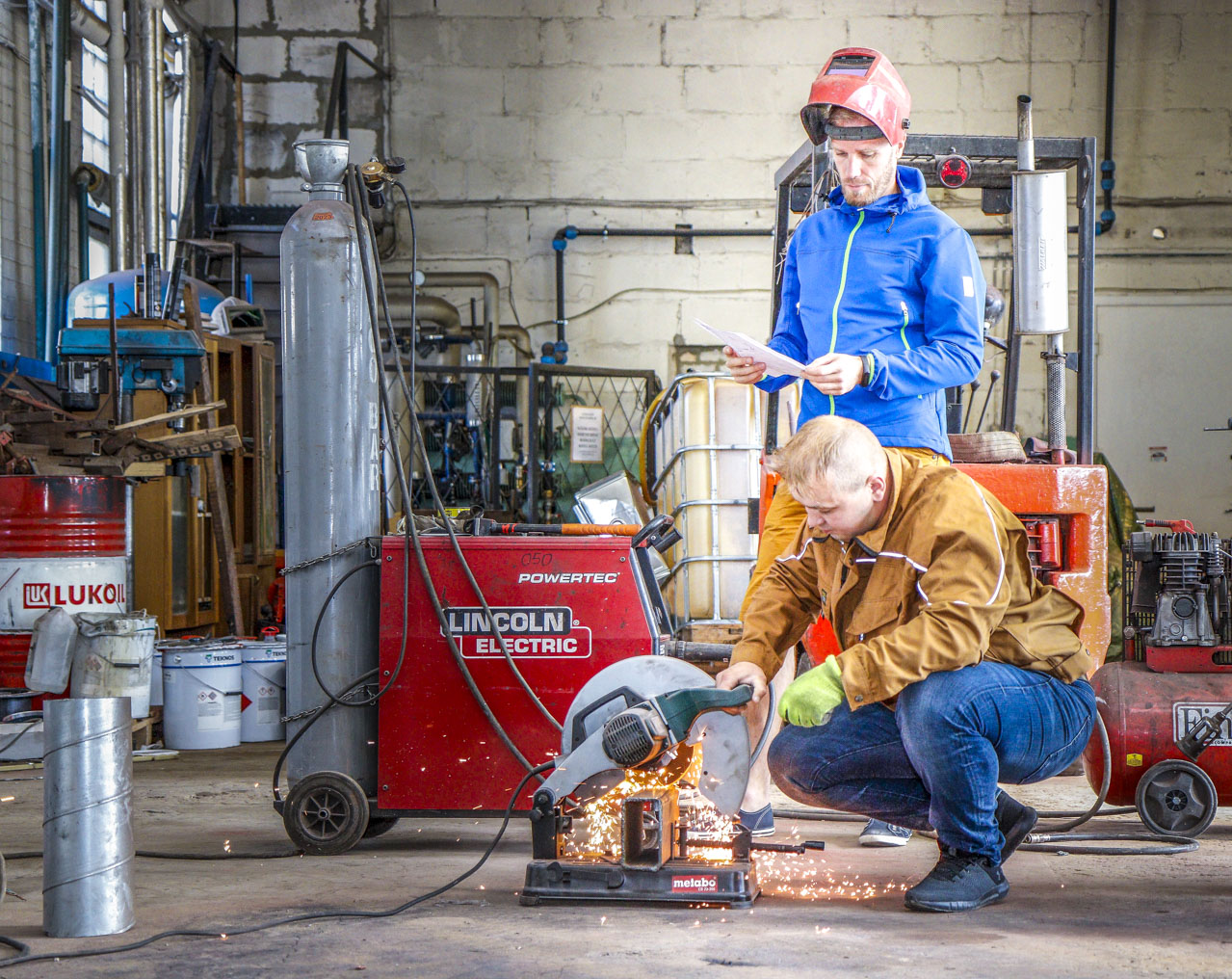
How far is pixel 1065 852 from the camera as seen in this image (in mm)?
3178

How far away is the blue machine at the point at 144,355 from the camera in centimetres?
636

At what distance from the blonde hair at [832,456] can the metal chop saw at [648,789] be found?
1.49ft

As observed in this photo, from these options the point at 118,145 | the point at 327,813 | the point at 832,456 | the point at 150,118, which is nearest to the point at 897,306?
the point at 832,456

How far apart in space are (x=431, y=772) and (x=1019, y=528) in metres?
1.66

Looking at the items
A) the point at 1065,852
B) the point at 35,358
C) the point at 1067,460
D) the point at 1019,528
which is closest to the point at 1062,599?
the point at 1019,528

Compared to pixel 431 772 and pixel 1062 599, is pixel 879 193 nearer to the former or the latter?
pixel 1062 599

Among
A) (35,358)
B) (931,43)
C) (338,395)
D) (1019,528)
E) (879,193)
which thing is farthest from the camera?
(931,43)

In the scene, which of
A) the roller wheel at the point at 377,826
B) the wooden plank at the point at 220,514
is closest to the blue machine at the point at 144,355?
the wooden plank at the point at 220,514

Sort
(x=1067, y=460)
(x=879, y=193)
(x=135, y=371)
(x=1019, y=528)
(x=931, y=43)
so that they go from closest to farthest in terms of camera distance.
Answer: (x=1019, y=528) → (x=879, y=193) → (x=1067, y=460) → (x=135, y=371) → (x=931, y=43)

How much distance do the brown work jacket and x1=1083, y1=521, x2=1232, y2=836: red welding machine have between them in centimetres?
82

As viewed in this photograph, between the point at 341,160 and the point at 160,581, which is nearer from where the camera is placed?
the point at 341,160

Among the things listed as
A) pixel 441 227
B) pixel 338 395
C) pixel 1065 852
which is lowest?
pixel 1065 852

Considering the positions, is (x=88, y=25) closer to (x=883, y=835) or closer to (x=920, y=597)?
(x=883, y=835)

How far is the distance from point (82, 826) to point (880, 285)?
6.89ft
